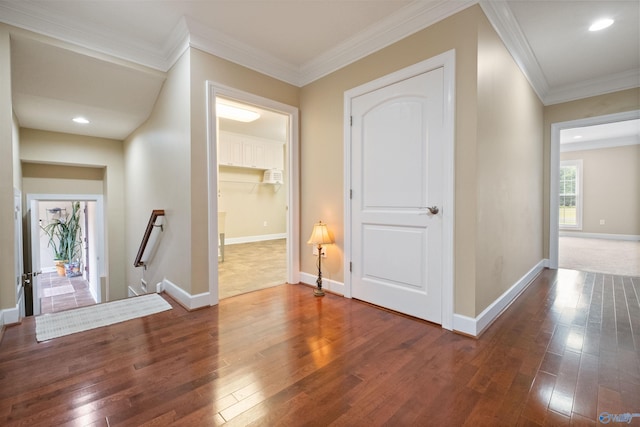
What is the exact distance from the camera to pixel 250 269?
4.38 metres

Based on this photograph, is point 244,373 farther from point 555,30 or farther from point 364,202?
point 555,30

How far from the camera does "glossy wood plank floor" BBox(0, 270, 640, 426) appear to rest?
134cm

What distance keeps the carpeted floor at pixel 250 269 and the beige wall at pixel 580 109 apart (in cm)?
426

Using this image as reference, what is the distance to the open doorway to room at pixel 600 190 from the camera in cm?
644

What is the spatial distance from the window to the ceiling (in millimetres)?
5661

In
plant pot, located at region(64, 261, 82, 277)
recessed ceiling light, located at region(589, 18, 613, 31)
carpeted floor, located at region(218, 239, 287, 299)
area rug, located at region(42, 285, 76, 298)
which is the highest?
recessed ceiling light, located at region(589, 18, 613, 31)

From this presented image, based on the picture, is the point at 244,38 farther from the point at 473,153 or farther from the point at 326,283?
the point at 326,283

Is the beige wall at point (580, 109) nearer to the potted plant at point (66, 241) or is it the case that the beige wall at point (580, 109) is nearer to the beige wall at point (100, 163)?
the beige wall at point (100, 163)

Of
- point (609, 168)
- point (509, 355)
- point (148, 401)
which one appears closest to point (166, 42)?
point (148, 401)

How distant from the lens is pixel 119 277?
5086 millimetres

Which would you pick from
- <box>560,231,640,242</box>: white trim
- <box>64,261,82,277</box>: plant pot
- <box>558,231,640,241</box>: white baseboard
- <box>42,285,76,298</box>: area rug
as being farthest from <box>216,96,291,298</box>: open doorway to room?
<box>560,231,640,242</box>: white trim

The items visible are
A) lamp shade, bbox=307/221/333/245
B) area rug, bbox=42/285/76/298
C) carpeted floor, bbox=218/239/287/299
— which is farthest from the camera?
area rug, bbox=42/285/76/298

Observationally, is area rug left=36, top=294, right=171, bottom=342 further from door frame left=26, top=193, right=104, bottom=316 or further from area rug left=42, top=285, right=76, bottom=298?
area rug left=42, top=285, right=76, bottom=298

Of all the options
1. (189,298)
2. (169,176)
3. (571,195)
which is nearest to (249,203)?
(169,176)
